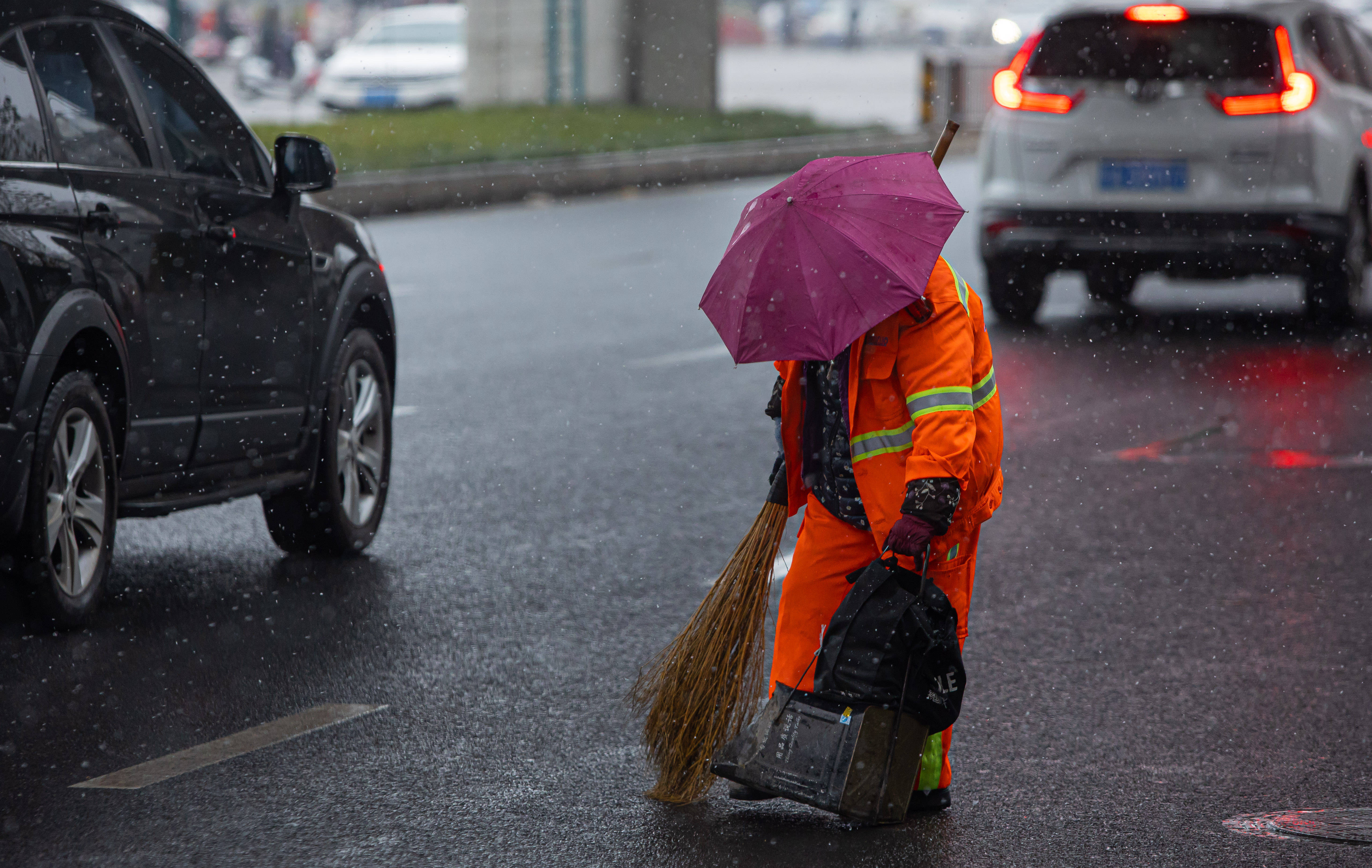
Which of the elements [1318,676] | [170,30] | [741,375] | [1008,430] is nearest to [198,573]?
[1318,676]

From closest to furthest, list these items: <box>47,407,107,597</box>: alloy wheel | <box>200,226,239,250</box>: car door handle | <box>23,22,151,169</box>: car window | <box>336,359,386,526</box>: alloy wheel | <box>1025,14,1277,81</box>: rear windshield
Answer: <box>47,407,107,597</box>: alloy wheel
<box>23,22,151,169</box>: car window
<box>200,226,239,250</box>: car door handle
<box>336,359,386,526</box>: alloy wheel
<box>1025,14,1277,81</box>: rear windshield

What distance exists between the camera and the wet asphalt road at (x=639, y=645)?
13.5ft

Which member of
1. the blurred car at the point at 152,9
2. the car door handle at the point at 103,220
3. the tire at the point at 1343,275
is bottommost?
the blurred car at the point at 152,9

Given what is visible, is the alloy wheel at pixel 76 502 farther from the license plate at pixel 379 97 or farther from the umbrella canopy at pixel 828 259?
the license plate at pixel 379 97

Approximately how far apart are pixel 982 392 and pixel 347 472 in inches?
119

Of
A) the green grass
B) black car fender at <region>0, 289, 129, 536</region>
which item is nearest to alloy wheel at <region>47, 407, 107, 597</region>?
black car fender at <region>0, 289, 129, 536</region>

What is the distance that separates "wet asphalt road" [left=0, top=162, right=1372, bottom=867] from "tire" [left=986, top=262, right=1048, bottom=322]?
161cm

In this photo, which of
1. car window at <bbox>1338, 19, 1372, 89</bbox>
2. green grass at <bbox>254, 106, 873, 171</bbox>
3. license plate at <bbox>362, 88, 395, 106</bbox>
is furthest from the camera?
license plate at <bbox>362, 88, 395, 106</bbox>

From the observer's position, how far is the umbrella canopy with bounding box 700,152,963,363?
12.9ft

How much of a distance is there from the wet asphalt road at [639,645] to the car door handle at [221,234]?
1006 millimetres

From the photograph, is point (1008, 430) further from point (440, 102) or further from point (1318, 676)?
point (440, 102)

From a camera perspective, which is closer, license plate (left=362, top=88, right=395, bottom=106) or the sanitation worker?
the sanitation worker

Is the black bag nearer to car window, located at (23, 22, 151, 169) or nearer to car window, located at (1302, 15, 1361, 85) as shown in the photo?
car window, located at (23, 22, 151, 169)

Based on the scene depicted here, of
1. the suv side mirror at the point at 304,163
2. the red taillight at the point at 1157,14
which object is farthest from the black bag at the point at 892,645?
the red taillight at the point at 1157,14
